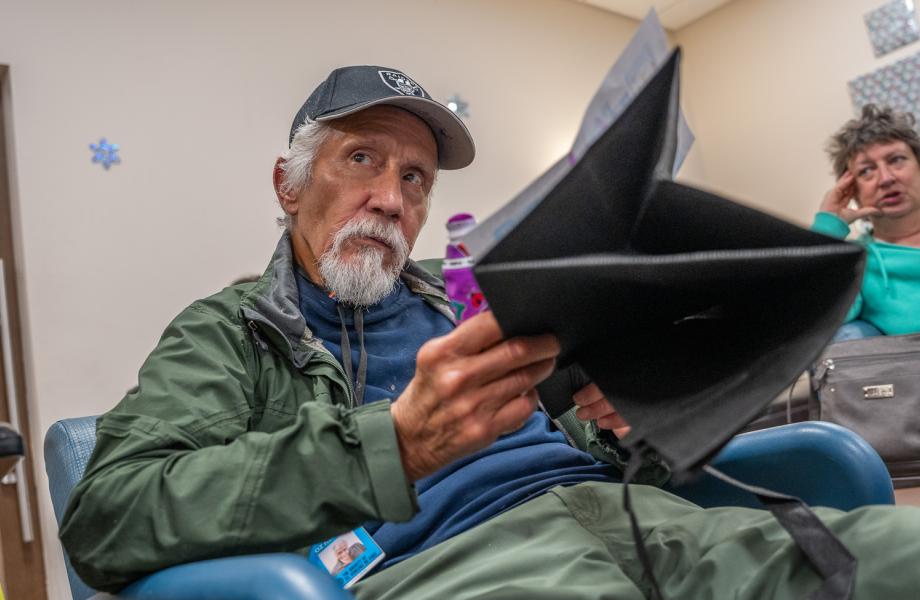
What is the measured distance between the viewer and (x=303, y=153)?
127 centimetres

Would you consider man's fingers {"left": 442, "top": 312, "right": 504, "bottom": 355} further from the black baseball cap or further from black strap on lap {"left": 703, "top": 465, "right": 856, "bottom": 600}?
the black baseball cap

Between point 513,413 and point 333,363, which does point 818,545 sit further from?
point 333,363

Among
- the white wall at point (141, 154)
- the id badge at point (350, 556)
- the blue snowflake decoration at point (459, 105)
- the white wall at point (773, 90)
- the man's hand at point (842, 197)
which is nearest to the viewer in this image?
the id badge at point (350, 556)

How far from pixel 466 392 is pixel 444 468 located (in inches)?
14.6

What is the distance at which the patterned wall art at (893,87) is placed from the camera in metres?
3.65

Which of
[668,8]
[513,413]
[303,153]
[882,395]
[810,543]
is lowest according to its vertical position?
[882,395]

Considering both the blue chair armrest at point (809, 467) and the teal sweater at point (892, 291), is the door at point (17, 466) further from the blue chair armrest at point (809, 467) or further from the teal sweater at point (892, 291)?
the teal sweater at point (892, 291)

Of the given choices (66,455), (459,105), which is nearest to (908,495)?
(66,455)

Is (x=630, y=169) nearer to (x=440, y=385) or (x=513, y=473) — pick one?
(x=440, y=385)

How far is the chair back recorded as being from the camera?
0.94 meters

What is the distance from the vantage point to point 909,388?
195 centimetres

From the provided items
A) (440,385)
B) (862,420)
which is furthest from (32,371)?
(862,420)

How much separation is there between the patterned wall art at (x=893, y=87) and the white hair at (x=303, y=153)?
3.71 m

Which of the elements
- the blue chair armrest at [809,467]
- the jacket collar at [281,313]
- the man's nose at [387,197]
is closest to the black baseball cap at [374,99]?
the man's nose at [387,197]
